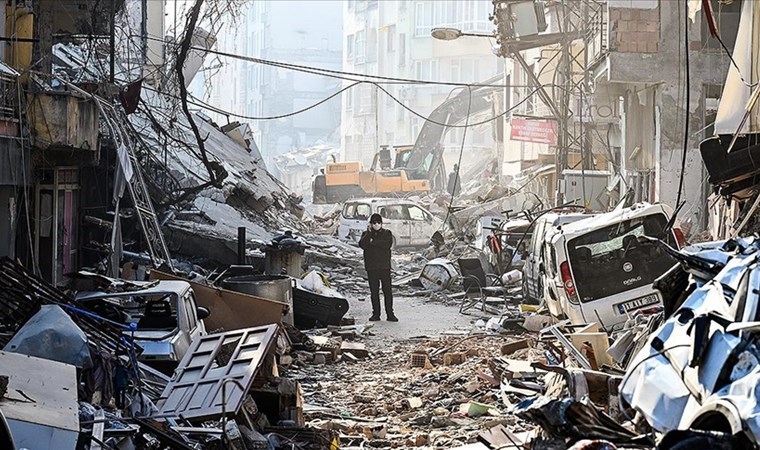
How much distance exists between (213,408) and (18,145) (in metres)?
8.76

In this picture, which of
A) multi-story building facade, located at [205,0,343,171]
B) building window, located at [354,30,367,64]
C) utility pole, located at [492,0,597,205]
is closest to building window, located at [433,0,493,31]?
building window, located at [354,30,367,64]

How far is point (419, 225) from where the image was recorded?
35.2 m

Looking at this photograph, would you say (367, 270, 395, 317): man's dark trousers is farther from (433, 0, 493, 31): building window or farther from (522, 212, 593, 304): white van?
(433, 0, 493, 31): building window

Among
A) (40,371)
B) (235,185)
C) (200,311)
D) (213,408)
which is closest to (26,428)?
(40,371)

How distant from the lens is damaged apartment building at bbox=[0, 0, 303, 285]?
1702cm

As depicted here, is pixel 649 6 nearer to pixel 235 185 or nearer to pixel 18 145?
pixel 18 145

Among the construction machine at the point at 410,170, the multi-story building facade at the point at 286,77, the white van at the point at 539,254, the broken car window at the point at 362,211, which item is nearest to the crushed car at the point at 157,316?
the white van at the point at 539,254

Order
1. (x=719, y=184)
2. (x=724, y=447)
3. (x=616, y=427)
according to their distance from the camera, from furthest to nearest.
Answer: (x=719, y=184) → (x=616, y=427) → (x=724, y=447)

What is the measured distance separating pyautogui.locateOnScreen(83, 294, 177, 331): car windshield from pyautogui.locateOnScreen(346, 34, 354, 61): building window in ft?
286

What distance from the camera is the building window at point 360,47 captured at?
→ 96.1m

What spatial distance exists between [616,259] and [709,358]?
309 inches

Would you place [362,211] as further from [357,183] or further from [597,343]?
[597,343]

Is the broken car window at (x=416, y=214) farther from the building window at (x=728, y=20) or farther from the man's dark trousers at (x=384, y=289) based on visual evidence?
the building window at (x=728, y=20)

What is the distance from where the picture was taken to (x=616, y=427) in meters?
8.05
